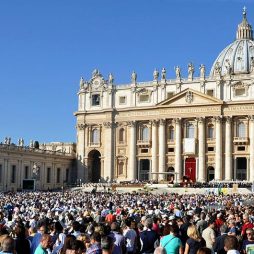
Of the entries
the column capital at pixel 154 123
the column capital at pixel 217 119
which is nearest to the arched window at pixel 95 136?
the column capital at pixel 154 123

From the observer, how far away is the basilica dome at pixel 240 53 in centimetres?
10650

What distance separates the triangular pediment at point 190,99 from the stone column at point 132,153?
6.71 m

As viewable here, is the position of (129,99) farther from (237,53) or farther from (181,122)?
(237,53)

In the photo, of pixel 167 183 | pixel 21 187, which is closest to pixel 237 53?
pixel 167 183

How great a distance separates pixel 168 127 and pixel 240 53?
33663 millimetres

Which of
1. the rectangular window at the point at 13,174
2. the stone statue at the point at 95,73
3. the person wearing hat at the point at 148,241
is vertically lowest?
the person wearing hat at the point at 148,241

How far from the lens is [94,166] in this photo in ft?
299

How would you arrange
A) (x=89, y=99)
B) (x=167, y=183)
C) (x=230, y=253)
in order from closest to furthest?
(x=230, y=253), (x=167, y=183), (x=89, y=99)

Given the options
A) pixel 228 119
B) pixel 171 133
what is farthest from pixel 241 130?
pixel 171 133

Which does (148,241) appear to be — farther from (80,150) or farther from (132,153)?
(80,150)

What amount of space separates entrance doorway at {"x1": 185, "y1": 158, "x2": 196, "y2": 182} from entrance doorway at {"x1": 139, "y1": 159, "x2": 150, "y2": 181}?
6555 millimetres

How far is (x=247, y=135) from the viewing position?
77812 mm

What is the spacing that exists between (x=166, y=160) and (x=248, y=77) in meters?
17.0

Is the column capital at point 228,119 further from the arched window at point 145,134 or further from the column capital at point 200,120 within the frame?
the arched window at point 145,134
